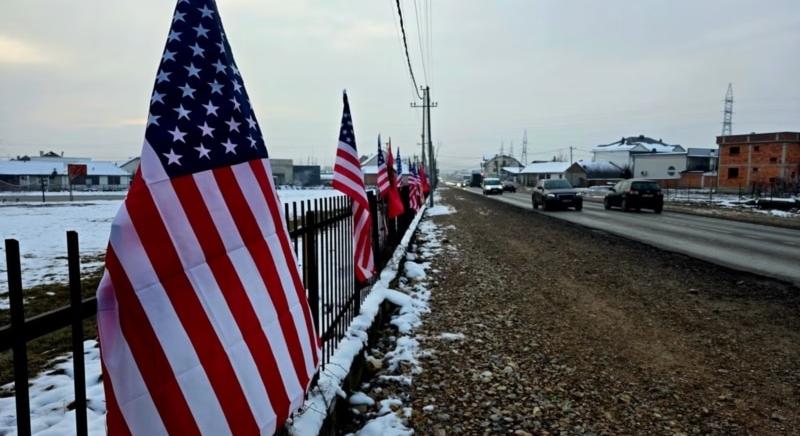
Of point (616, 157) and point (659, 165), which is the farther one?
point (616, 157)

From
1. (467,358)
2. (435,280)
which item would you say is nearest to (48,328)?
(467,358)

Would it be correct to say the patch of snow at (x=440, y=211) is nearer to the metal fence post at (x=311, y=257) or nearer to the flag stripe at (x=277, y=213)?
the metal fence post at (x=311, y=257)

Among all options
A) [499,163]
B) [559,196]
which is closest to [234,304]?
[559,196]

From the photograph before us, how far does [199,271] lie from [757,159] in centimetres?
7376

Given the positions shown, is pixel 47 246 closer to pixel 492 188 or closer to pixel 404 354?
pixel 404 354

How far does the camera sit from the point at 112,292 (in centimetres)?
161

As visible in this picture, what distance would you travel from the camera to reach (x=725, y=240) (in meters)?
13.4

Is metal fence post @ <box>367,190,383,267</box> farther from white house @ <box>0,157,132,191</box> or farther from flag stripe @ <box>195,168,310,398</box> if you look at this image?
white house @ <box>0,157,132,191</box>

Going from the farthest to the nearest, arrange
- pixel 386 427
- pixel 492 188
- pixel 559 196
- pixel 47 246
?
1. pixel 492 188
2. pixel 559 196
3. pixel 47 246
4. pixel 386 427

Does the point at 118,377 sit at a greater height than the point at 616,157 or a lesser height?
lesser

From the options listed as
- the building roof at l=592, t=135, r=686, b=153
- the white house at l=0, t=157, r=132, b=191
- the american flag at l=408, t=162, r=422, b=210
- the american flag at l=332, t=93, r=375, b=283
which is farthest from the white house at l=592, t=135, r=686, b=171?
the american flag at l=332, t=93, r=375, b=283

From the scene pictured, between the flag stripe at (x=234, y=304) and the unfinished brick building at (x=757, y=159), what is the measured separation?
67.2 m

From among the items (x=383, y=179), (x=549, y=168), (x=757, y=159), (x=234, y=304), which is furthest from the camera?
(x=549, y=168)

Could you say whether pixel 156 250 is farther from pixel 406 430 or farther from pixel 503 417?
pixel 503 417
